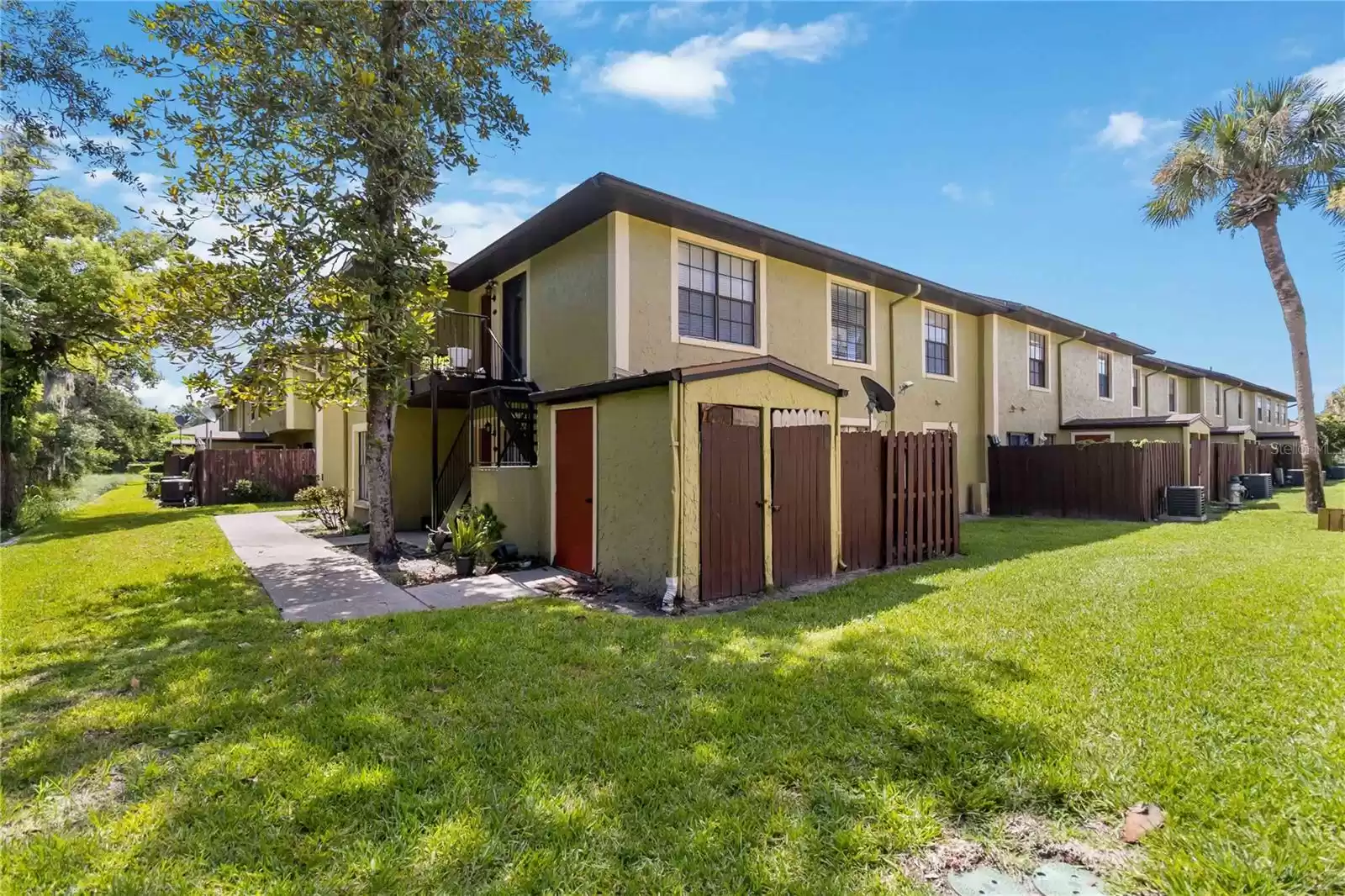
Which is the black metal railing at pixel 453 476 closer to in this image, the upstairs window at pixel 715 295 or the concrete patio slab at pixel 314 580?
the concrete patio slab at pixel 314 580

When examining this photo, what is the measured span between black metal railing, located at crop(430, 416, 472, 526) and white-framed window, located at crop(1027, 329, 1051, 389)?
607 inches

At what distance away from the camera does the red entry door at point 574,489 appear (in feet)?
26.4

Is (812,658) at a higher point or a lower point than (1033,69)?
lower

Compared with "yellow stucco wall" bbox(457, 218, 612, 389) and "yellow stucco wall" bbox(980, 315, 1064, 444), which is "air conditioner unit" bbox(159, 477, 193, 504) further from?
"yellow stucco wall" bbox(980, 315, 1064, 444)

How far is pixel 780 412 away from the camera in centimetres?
731

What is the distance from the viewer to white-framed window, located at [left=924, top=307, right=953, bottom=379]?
595 inches

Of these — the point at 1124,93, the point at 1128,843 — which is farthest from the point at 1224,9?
the point at 1128,843

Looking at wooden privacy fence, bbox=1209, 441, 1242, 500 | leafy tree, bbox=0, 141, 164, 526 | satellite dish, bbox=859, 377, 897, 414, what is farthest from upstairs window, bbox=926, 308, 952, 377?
leafy tree, bbox=0, 141, 164, 526

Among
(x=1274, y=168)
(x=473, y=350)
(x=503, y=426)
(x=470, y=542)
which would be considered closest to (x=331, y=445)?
(x=473, y=350)

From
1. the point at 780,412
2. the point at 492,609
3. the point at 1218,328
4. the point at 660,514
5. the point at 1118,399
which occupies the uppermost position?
the point at 1218,328

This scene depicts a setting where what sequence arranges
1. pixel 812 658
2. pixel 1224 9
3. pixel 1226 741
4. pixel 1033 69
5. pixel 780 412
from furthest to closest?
1. pixel 1033 69
2. pixel 1224 9
3. pixel 780 412
4. pixel 812 658
5. pixel 1226 741

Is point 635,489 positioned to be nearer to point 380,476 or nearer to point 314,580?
point 314,580

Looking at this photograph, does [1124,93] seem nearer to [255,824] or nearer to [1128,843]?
[1128,843]

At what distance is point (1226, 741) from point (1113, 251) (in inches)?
692
